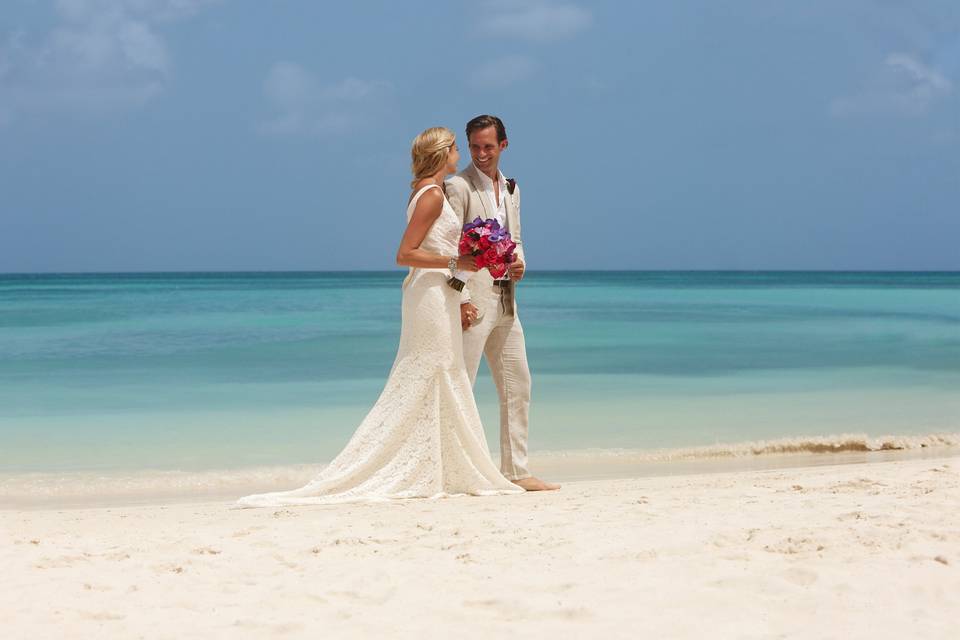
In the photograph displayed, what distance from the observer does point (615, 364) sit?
14.3m

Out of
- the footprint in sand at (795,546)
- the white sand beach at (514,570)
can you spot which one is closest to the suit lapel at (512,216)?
the white sand beach at (514,570)

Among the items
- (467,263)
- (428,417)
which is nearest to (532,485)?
(428,417)

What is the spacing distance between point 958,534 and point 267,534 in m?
2.59

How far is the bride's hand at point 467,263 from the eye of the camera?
16.8ft

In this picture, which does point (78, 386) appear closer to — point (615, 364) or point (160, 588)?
point (615, 364)

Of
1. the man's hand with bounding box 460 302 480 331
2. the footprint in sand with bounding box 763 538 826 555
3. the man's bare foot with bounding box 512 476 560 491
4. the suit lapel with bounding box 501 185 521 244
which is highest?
the suit lapel with bounding box 501 185 521 244

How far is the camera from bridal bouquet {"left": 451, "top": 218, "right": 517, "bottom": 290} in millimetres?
5047

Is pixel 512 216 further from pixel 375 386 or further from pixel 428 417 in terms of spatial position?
pixel 375 386

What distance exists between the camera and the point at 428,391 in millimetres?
5211

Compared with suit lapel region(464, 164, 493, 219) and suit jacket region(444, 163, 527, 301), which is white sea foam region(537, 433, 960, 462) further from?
suit lapel region(464, 164, 493, 219)

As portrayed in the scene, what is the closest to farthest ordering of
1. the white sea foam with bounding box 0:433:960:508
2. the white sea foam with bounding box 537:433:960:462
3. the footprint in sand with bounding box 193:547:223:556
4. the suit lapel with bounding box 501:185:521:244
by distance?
the footprint in sand with bounding box 193:547:223:556 < the suit lapel with bounding box 501:185:521:244 < the white sea foam with bounding box 0:433:960:508 < the white sea foam with bounding box 537:433:960:462

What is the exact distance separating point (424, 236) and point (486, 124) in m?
0.68

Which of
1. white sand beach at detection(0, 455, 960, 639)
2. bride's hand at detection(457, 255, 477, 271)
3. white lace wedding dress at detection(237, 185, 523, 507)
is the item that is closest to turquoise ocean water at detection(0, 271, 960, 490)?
white lace wedding dress at detection(237, 185, 523, 507)

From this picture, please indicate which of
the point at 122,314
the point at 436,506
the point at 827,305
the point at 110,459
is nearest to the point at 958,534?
the point at 436,506
